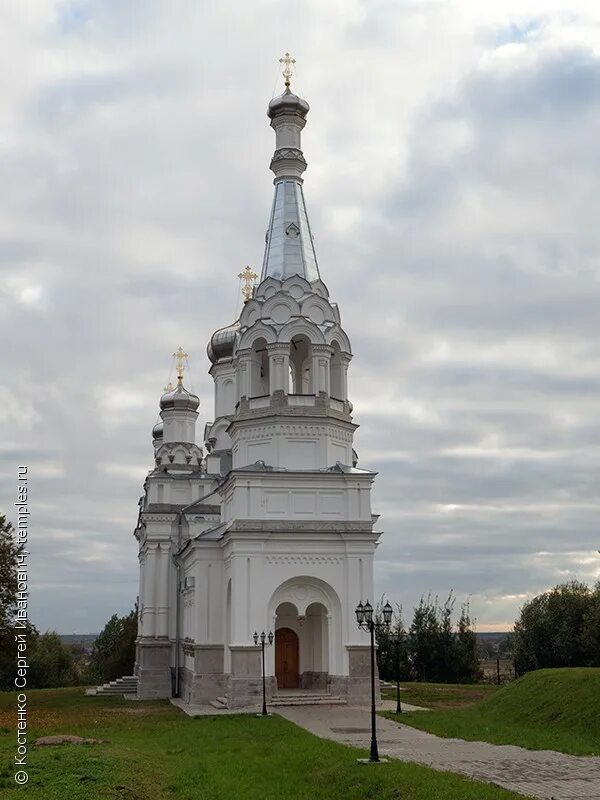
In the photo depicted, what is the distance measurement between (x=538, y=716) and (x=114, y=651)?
133 ft

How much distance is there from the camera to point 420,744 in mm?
18859

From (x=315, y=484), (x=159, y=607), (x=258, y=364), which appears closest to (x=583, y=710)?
(x=315, y=484)

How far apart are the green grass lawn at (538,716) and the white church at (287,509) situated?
4.77 meters

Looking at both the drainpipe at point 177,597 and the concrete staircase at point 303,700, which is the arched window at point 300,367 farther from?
the drainpipe at point 177,597

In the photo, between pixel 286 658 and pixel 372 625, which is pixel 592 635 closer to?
pixel 286 658

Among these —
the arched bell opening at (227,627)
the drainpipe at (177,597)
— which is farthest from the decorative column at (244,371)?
the drainpipe at (177,597)

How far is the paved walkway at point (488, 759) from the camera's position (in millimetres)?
13294

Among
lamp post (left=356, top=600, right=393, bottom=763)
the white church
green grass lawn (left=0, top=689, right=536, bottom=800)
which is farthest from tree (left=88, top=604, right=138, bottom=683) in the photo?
lamp post (left=356, top=600, right=393, bottom=763)

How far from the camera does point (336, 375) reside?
105 ft

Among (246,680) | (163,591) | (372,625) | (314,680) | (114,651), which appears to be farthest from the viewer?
(114,651)

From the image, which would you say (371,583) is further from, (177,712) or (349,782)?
(349,782)

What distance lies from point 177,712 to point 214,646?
9.76 feet

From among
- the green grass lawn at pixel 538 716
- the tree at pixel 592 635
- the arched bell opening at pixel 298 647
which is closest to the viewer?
the green grass lawn at pixel 538 716

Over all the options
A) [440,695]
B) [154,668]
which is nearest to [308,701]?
[440,695]
